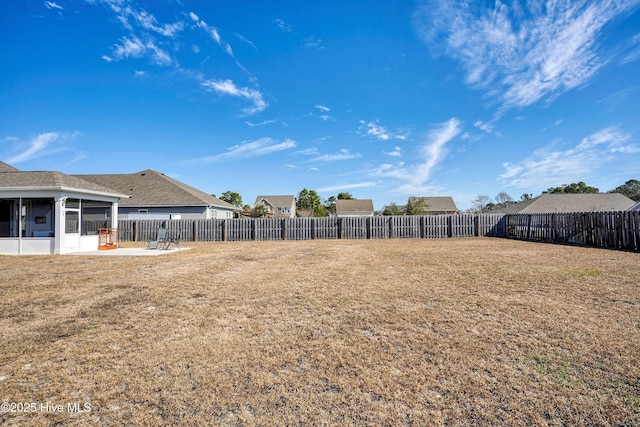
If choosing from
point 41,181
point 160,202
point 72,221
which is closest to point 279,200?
point 160,202

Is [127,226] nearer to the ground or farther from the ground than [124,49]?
nearer to the ground

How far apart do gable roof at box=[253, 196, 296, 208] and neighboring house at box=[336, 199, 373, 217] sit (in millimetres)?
9445

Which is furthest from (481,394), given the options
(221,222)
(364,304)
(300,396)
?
(221,222)

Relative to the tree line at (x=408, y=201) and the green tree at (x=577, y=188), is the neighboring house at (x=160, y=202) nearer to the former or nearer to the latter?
the tree line at (x=408, y=201)

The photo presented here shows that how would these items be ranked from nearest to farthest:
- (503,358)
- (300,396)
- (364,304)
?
(300,396), (503,358), (364,304)

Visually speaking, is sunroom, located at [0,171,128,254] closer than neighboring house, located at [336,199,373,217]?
Yes

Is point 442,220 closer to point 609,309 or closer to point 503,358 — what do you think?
point 609,309

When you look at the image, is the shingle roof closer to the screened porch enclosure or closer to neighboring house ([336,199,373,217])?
the screened porch enclosure

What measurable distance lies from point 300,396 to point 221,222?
1810 cm

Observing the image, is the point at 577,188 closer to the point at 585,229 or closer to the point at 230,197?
the point at 585,229

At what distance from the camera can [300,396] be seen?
2262mm

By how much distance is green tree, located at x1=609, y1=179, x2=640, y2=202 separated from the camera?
37906 millimetres

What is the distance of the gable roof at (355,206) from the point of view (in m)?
55.1

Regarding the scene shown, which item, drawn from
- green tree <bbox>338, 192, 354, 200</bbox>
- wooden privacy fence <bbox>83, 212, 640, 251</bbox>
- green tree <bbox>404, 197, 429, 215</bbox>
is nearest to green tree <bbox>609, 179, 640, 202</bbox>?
green tree <bbox>404, 197, 429, 215</bbox>
